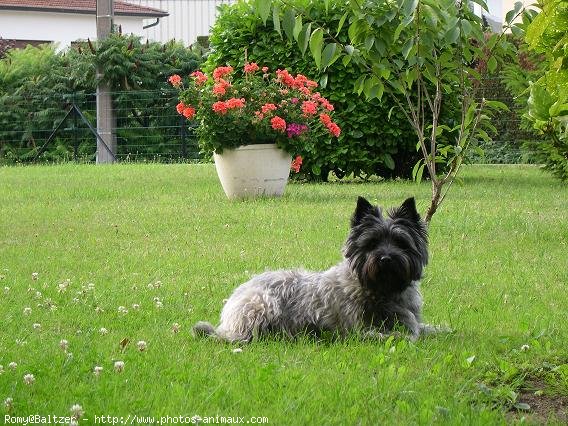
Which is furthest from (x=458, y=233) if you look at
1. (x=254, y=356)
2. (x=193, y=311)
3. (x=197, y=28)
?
(x=197, y=28)

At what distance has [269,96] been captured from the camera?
1503 cm

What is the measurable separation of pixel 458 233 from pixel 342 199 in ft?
12.0

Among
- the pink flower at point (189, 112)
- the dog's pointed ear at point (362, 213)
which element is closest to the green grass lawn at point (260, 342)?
the dog's pointed ear at point (362, 213)

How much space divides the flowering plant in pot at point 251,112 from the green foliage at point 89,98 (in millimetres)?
10729

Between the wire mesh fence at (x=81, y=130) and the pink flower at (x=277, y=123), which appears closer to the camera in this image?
the pink flower at (x=277, y=123)

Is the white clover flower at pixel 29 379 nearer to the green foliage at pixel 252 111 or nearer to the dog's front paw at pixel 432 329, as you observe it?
the dog's front paw at pixel 432 329

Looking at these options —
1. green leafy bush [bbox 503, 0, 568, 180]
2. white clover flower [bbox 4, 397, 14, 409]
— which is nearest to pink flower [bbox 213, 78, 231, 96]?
green leafy bush [bbox 503, 0, 568, 180]

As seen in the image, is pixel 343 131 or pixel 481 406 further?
pixel 343 131

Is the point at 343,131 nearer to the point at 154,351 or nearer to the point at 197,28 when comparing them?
the point at 154,351

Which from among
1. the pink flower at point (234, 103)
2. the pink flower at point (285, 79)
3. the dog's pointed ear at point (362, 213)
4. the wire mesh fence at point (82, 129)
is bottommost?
the wire mesh fence at point (82, 129)

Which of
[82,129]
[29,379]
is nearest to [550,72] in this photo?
[29,379]

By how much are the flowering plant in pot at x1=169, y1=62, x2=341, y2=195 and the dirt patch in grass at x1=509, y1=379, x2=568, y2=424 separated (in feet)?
31.2

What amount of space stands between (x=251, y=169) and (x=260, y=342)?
8.47 metres

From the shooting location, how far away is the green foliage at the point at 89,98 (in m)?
26.0
